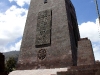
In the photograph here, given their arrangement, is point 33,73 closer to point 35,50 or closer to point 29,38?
point 35,50

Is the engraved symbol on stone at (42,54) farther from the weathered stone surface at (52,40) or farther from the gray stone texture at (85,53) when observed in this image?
the gray stone texture at (85,53)

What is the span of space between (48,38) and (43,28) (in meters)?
1.20

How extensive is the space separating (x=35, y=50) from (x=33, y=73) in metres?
2.26

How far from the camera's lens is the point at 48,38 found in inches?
442

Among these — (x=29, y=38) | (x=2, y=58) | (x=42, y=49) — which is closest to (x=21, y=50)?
(x=29, y=38)

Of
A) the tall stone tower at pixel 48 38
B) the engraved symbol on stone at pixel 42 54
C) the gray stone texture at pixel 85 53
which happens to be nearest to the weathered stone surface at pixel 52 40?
the tall stone tower at pixel 48 38

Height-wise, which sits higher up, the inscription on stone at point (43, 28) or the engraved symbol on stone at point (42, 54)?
the inscription on stone at point (43, 28)

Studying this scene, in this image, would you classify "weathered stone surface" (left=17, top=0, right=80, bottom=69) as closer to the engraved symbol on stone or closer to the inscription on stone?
the inscription on stone

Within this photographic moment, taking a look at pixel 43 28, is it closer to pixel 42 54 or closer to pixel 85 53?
pixel 42 54

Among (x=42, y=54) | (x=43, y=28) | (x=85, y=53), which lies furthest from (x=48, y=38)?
(x=85, y=53)

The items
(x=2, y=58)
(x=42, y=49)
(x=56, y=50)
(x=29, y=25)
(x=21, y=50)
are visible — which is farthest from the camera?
(x=29, y=25)

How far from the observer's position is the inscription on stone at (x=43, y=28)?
1138 cm

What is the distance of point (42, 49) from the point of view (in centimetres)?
1114

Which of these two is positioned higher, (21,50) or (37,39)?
(37,39)
